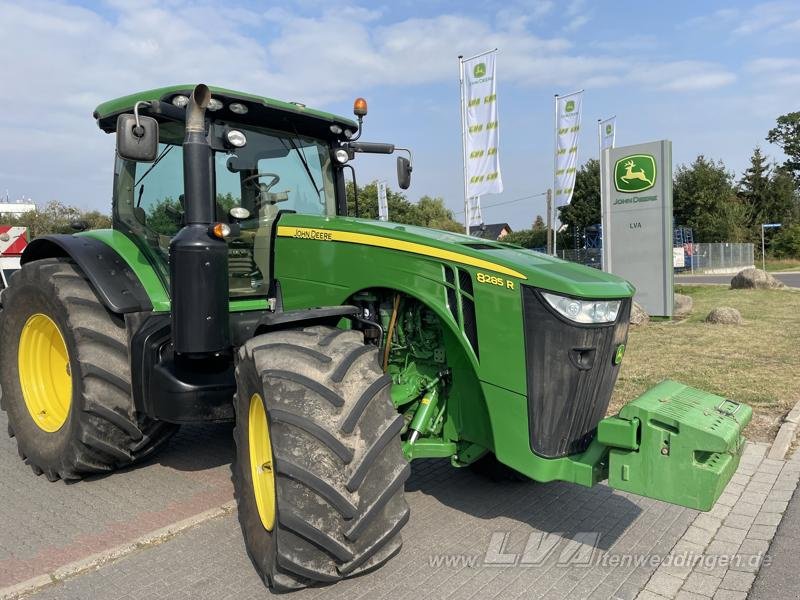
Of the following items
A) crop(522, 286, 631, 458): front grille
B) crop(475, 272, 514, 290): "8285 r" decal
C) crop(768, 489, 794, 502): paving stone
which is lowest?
crop(768, 489, 794, 502): paving stone

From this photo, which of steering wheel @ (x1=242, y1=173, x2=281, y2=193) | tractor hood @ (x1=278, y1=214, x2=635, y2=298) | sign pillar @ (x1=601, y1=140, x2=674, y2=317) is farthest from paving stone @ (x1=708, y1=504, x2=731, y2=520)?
sign pillar @ (x1=601, y1=140, x2=674, y2=317)

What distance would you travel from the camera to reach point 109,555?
3.21 meters

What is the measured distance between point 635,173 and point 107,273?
10.7 metres

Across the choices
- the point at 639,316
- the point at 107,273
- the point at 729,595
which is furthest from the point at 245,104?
the point at 639,316

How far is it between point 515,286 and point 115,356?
100 inches

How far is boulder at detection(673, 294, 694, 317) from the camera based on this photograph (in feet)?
42.6

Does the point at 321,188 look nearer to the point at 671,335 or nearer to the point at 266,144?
the point at 266,144

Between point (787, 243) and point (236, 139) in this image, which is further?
point (787, 243)

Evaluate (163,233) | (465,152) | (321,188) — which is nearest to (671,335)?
(465,152)

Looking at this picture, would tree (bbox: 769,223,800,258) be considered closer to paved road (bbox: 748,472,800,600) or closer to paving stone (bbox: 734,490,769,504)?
paving stone (bbox: 734,490,769,504)

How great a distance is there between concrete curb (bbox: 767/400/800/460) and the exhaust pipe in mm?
4033

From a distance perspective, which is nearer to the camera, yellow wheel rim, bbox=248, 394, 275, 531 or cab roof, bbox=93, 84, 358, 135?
yellow wheel rim, bbox=248, 394, 275, 531

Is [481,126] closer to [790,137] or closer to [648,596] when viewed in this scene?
[648,596]

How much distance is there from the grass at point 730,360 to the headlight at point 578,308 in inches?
120
